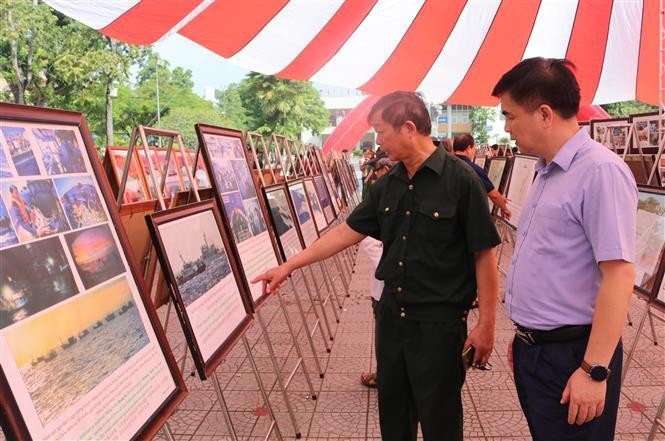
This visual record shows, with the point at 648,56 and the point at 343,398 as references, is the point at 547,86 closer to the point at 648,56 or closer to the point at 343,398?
the point at 343,398

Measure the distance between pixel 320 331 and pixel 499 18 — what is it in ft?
14.8

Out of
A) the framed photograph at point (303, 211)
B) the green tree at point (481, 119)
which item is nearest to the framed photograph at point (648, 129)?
the framed photograph at point (303, 211)

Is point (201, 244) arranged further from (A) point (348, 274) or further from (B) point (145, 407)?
(A) point (348, 274)

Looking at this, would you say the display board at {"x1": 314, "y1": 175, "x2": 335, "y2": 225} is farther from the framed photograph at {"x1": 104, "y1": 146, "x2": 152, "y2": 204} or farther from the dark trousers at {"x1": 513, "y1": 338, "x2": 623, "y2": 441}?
the dark trousers at {"x1": 513, "y1": 338, "x2": 623, "y2": 441}

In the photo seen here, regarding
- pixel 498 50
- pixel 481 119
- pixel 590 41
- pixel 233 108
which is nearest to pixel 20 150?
pixel 498 50

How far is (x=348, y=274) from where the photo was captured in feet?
24.2

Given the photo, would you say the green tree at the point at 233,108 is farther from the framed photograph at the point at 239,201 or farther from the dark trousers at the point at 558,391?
the dark trousers at the point at 558,391

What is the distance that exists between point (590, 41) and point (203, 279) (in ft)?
22.7

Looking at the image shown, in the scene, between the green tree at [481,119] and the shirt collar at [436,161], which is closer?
the shirt collar at [436,161]

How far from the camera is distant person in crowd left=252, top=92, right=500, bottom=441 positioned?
6.73 feet

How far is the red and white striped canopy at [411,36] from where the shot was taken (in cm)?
512

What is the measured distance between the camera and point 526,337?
1.70 meters

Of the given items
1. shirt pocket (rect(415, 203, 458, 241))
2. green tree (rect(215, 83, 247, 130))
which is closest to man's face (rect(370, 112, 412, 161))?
shirt pocket (rect(415, 203, 458, 241))

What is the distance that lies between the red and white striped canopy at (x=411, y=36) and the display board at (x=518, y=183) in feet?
6.08
